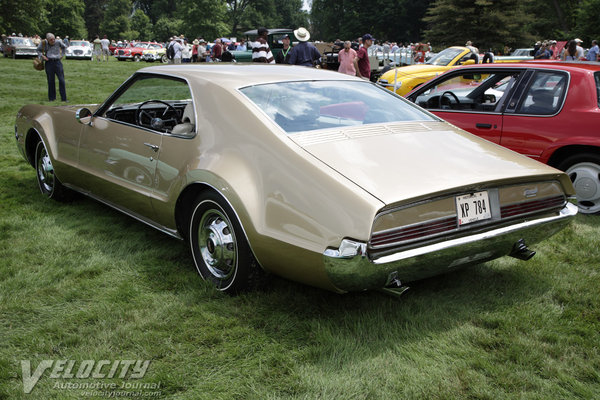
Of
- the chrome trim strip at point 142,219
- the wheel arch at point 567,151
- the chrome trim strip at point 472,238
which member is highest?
the wheel arch at point 567,151

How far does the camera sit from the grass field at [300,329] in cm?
247

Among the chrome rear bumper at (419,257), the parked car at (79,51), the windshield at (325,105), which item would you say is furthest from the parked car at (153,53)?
the chrome rear bumper at (419,257)

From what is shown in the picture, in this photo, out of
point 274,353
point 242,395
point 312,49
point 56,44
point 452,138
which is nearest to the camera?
point 242,395

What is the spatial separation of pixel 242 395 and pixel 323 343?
0.55 m

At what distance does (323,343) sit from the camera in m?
2.80

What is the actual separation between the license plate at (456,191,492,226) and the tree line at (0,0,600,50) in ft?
125

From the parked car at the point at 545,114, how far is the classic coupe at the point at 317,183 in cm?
178

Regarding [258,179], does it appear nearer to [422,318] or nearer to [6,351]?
[422,318]

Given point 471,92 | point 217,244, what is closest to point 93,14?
point 471,92

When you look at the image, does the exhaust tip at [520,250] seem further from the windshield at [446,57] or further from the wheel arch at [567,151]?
the windshield at [446,57]

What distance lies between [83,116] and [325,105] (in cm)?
227

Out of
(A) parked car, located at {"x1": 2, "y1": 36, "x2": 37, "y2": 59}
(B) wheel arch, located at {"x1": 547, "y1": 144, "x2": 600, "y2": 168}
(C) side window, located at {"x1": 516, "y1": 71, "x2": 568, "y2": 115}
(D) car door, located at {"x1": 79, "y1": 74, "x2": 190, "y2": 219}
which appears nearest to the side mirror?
(D) car door, located at {"x1": 79, "y1": 74, "x2": 190, "y2": 219}

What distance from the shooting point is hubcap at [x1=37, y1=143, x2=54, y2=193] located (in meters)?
5.32

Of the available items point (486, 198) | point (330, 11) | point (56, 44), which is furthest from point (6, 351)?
point (330, 11)
